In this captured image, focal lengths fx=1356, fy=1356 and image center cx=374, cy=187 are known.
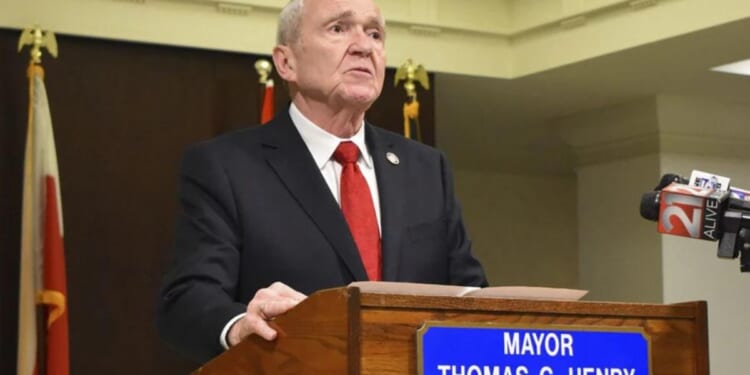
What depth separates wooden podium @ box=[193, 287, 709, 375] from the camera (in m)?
2.42

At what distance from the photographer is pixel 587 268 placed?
1098 centimetres

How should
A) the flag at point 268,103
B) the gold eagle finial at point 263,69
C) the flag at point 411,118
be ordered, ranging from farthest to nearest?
the flag at point 411,118 → the gold eagle finial at point 263,69 → the flag at point 268,103

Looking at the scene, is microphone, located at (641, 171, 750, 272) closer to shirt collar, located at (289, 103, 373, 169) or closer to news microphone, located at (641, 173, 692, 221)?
news microphone, located at (641, 173, 692, 221)

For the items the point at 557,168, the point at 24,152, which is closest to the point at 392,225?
the point at 24,152

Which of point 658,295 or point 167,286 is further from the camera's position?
point 658,295

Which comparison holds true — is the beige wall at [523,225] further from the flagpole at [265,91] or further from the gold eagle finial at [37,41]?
the gold eagle finial at [37,41]

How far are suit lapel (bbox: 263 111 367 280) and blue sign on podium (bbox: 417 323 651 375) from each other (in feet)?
2.17

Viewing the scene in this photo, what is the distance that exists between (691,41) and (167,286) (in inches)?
225

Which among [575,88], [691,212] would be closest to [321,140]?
[691,212]

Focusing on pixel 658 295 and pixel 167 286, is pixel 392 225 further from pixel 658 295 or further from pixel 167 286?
pixel 658 295

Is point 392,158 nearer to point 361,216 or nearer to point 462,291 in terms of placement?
point 361,216

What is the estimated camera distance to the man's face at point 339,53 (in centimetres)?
336

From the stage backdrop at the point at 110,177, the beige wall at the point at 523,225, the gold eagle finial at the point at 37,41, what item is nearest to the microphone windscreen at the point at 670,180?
the gold eagle finial at the point at 37,41

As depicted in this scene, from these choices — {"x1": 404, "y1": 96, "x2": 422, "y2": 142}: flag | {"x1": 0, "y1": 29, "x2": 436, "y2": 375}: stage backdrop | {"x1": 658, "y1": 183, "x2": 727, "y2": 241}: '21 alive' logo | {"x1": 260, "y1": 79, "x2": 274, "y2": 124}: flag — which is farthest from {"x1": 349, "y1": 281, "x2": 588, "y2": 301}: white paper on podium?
{"x1": 404, "y1": 96, "x2": 422, "y2": 142}: flag
